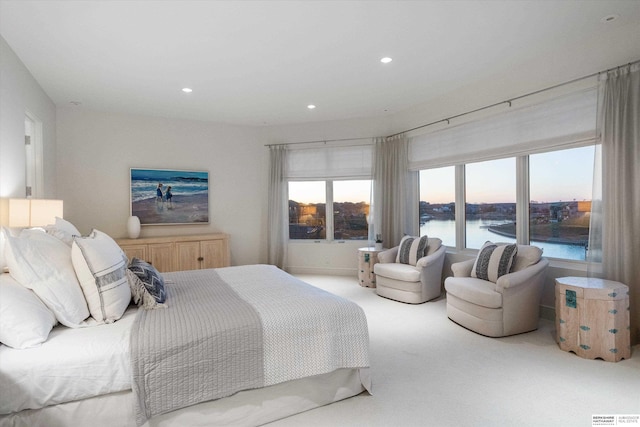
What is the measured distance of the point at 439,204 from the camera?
5.14 m

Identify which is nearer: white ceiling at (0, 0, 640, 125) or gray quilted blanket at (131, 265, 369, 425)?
gray quilted blanket at (131, 265, 369, 425)

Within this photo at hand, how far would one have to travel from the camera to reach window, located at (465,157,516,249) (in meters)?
4.18

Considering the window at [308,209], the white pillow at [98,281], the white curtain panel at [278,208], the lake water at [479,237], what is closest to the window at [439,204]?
the lake water at [479,237]

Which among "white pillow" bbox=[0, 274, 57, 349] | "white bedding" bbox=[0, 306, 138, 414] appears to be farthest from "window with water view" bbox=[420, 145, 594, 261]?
"white pillow" bbox=[0, 274, 57, 349]

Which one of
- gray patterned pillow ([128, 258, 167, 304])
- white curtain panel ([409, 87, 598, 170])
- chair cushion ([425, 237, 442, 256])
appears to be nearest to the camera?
gray patterned pillow ([128, 258, 167, 304])

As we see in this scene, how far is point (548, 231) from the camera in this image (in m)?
3.81

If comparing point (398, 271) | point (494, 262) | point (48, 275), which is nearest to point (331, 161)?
point (398, 271)

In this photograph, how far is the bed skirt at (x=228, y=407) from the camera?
1.53m

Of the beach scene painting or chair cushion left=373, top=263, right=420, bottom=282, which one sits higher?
the beach scene painting

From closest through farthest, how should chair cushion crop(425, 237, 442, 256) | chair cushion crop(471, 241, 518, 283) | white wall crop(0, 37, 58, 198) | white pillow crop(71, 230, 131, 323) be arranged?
white pillow crop(71, 230, 131, 323), white wall crop(0, 37, 58, 198), chair cushion crop(471, 241, 518, 283), chair cushion crop(425, 237, 442, 256)

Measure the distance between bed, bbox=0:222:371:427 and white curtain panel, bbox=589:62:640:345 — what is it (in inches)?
99.9

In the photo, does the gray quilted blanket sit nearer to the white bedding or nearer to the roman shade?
the white bedding

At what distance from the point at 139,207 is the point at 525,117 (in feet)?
18.6

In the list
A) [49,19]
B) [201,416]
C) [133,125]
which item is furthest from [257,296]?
[133,125]
